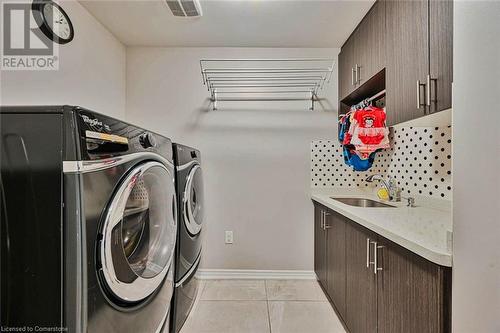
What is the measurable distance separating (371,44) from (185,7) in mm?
1408

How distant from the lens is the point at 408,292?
104 cm

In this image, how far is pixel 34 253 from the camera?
0.84 meters

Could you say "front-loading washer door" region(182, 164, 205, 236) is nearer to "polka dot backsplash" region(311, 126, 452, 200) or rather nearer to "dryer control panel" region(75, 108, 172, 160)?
"dryer control panel" region(75, 108, 172, 160)

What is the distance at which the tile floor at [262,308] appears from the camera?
1892 millimetres

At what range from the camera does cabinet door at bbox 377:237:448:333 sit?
2.89 ft

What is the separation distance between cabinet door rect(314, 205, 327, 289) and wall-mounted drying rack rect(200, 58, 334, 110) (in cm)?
107

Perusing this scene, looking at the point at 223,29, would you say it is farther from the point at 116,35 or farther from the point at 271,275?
the point at 271,275

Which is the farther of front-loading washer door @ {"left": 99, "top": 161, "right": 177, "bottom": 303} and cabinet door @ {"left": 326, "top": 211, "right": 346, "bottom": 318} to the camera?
cabinet door @ {"left": 326, "top": 211, "right": 346, "bottom": 318}

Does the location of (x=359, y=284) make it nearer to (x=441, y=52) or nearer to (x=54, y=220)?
(x=441, y=52)

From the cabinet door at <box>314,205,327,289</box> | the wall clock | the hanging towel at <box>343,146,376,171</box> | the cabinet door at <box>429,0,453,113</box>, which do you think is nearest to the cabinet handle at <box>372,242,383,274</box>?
the cabinet door at <box>429,0,453,113</box>

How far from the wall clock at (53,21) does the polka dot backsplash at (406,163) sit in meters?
2.23

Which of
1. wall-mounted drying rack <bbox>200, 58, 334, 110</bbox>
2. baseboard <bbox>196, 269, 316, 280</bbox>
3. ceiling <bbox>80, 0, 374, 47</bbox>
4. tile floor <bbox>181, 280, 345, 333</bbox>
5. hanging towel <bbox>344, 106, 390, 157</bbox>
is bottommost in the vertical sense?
tile floor <bbox>181, 280, 345, 333</bbox>

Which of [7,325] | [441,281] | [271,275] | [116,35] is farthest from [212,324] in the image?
[116,35]

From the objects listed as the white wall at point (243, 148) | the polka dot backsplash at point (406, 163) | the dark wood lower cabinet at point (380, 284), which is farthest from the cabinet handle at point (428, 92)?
the white wall at point (243, 148)
